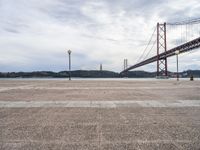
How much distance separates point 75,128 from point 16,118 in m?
1.95

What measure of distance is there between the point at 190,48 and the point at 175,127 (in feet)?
125

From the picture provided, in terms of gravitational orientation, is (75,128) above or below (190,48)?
below

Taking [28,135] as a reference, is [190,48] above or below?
above

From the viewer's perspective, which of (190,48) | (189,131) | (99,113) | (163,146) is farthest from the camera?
(190,48)

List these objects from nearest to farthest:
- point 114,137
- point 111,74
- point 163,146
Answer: point 163,146 < point 114,137 < point 111,74

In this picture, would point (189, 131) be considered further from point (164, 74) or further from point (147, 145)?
point (164, 74)

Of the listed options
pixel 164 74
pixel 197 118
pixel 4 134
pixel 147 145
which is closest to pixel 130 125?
pixel 147 145

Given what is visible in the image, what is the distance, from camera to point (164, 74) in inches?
2085

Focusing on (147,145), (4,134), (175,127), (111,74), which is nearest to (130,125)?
(175,127)

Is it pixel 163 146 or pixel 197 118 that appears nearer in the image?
pixel 163 146

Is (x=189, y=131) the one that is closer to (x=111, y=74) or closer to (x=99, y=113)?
(x=99, y=113)

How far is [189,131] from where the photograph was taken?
492 centimetres

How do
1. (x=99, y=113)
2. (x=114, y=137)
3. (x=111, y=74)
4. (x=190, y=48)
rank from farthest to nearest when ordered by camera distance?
(x=111, y=74)
(x=190, y=48)
(x=99, y=113)
(x=114, y=137)

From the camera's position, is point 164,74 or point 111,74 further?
point 111,74
